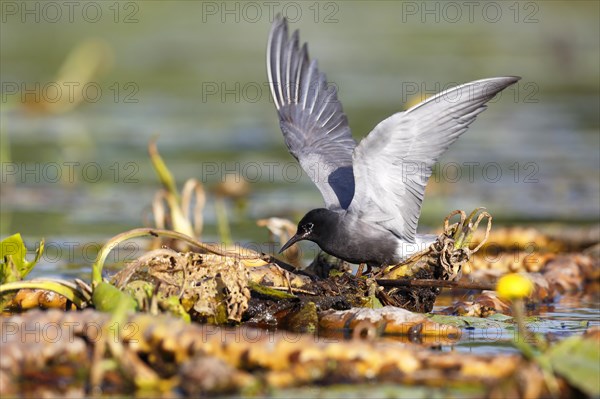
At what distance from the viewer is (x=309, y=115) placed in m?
7.31

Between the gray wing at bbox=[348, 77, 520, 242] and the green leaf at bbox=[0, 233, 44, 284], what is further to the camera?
the gray wing at bbox=[348, 77, 520, 242]

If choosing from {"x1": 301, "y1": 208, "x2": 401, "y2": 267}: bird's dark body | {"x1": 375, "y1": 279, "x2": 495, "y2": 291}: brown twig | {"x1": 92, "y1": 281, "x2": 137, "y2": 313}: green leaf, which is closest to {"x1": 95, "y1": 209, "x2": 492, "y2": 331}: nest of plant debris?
{"x1": 375, "y1": 279, "x2": 495, "y2": 291}: brown twig

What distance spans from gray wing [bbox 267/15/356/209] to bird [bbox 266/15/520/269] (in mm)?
10

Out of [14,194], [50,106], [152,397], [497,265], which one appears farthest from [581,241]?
[50,106]

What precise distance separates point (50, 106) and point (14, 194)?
5.47 metres

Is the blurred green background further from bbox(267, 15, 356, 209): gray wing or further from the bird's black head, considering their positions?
the bird's black head

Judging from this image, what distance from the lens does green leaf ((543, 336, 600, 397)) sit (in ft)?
11.9

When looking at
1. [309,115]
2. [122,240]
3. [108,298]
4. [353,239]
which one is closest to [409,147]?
[353,239]

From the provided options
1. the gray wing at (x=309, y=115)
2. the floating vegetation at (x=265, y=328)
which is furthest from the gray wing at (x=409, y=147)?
the gray wing at (x=309, y=115)

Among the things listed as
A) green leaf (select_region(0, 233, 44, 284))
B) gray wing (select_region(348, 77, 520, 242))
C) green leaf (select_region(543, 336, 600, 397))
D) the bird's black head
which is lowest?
green leaf (select_region(543, 336, 600, 397))

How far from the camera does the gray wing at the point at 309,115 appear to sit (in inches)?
265

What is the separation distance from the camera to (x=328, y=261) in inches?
255

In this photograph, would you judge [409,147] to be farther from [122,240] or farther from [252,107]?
[252,107]

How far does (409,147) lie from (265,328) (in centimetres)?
137
